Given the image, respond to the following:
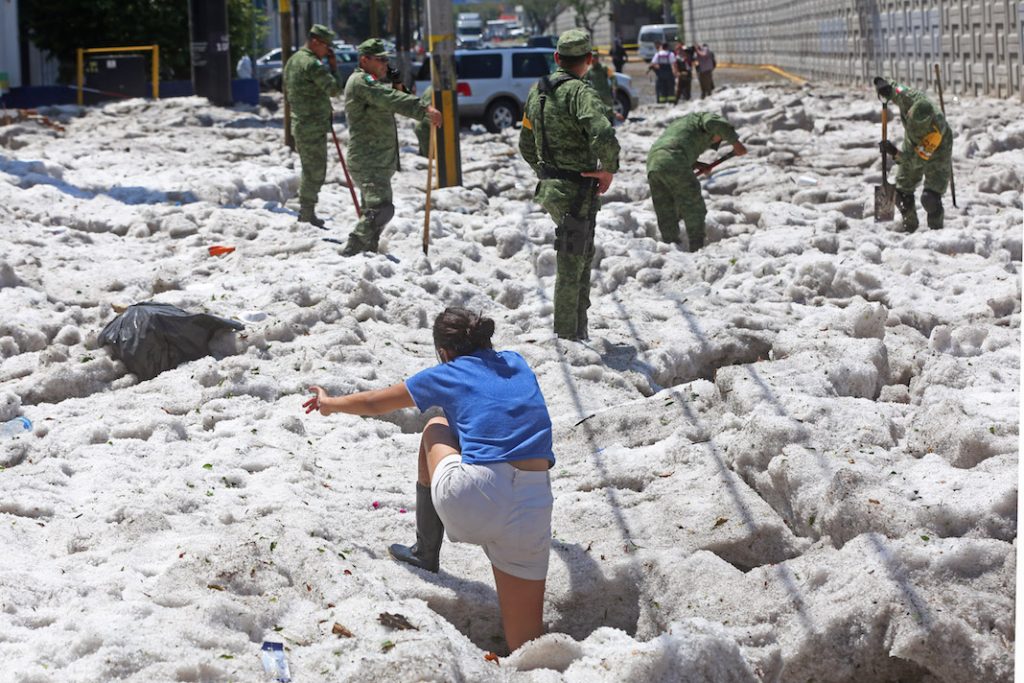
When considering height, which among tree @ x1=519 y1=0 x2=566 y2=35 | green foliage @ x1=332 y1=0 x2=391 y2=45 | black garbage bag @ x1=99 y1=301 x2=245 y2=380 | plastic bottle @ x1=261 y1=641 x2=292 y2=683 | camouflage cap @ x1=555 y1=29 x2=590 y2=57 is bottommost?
plastic bottle @ x1=261 y1=641 x2=292 y2=683

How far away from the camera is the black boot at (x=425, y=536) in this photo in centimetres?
487

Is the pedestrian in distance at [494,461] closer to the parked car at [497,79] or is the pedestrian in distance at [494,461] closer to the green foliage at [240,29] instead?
the parked car at [497,79]

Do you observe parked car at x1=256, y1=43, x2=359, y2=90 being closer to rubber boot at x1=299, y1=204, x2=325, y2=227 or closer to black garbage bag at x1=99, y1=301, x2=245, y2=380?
rubber boot at x1=299, y1=204, x2=325, y2=227

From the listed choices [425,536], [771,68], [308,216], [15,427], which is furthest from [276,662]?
[771,68]

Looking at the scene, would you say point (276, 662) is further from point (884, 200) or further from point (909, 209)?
point (884, 200)

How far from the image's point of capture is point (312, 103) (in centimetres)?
1087

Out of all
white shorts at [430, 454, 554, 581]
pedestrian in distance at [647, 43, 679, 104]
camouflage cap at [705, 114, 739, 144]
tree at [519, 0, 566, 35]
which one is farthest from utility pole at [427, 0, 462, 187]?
tree at [519, 0, 566, 35]

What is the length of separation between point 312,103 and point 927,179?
5050 millimetres

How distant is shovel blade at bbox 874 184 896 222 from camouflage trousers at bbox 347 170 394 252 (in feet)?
14.0

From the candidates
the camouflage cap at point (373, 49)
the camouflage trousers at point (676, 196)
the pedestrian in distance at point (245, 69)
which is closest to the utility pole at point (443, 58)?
the camouflage cap at point (373, 49)

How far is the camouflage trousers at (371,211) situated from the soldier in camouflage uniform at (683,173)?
6.84 feet

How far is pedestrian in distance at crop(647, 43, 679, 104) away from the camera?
27031 millimetres

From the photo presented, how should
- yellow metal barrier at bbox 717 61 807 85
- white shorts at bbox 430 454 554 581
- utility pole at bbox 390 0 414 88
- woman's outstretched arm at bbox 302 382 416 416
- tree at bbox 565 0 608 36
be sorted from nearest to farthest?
white shorts at bbox 430 454 554 581, woman's outstretched arm at bbox 302 382 416 416, utility pole at bbox 390 0 414 88, yellow metal barrier at bbox 717 61 807 85, tree at bbox 565 0 608 36

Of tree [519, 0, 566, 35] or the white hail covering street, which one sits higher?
tree [519, 0, 566, 35]
